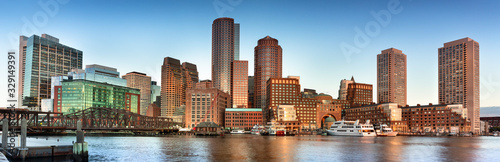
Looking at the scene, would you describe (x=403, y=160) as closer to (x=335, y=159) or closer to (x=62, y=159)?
(x=335, y=159)

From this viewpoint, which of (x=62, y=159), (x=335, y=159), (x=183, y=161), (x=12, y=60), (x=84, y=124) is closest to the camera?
(x=12, y=60)

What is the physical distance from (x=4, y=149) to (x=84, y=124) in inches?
4841

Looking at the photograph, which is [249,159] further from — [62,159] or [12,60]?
[12,60]

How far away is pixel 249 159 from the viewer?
70.9 m

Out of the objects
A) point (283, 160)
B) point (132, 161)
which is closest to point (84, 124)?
point (132, 161)

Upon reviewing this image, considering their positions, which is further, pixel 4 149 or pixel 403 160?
pixel 403 160

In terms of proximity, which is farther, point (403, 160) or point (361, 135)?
point (361, 135)

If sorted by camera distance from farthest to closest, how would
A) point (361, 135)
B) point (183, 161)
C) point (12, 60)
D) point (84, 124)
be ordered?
point (361, 135)
point (84, 124)
point (183, 161)
point (12, 60)

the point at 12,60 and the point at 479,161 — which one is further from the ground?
the point at 12,60

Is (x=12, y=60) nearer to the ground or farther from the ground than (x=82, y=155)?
farther from the ground

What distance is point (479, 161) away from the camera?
7000cm

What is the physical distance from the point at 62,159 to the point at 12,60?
65.3 ft

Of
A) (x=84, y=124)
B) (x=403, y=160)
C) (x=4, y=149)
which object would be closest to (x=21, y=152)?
(x=4, y=149)

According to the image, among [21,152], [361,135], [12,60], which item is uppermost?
[12,60]
